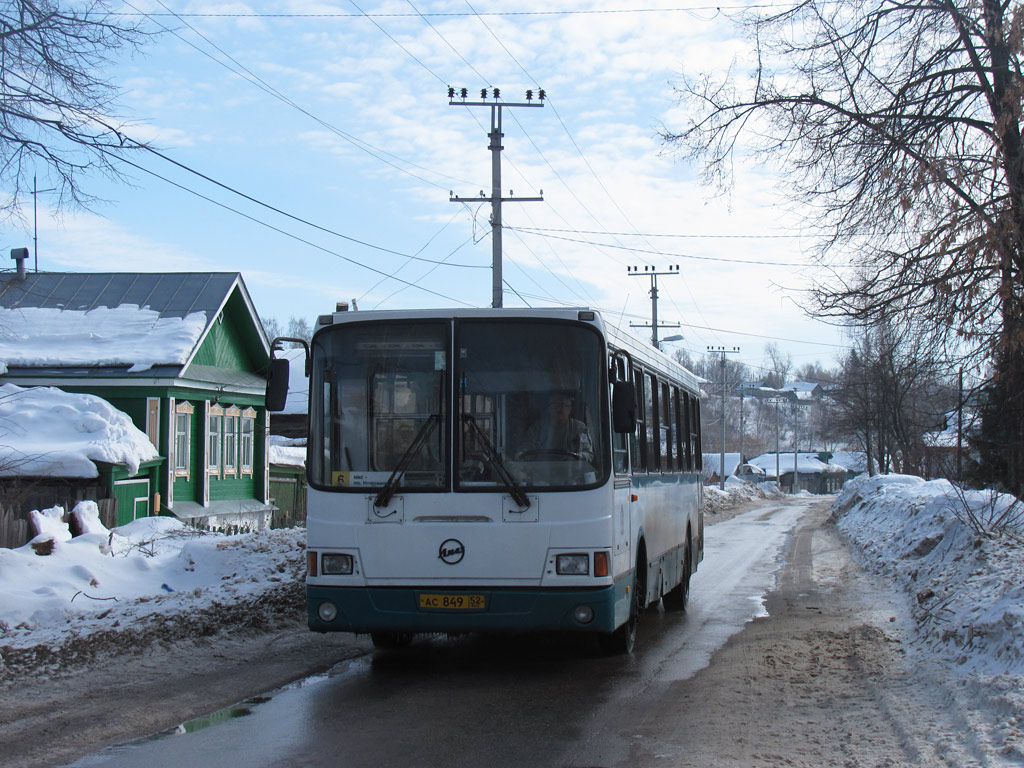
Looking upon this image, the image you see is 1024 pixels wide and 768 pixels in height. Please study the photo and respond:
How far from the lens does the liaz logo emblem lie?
27.1ft

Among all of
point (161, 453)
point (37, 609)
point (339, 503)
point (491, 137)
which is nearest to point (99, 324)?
point (161, 453)

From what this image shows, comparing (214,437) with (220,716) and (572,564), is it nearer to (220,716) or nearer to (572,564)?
(572,564)

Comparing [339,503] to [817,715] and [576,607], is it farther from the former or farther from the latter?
[817,715]

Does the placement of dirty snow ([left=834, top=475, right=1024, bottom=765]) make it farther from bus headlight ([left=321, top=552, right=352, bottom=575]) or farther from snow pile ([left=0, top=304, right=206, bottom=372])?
snow pile ([left=0, top=304, right=206, bottom=372])

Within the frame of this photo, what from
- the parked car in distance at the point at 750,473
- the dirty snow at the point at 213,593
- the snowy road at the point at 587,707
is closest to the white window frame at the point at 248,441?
the dirty snow at the point at 213,593

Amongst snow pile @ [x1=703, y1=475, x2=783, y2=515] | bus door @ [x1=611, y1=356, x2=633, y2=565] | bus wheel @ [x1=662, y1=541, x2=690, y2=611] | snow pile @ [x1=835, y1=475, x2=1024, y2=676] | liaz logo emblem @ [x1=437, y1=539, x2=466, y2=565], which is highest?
bus door @ [x1=611, y1=356, x2=633, y2=565]

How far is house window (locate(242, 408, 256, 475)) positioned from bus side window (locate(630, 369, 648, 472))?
2254 centimetres

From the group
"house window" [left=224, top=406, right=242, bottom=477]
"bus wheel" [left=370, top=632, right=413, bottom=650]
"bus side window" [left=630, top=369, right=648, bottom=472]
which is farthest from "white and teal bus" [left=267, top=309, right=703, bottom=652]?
"house window" [left=224, top=406, right=242, bottom=477]

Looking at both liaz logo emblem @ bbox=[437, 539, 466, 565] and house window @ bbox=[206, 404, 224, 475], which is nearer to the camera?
liaz logo emblem @ bbox=[437, 539, 466, 565]

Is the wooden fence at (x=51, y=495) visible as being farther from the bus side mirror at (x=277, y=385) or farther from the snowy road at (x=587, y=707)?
the bus side mirror at (x=277, y=385)

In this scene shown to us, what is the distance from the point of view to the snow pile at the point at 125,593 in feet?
31.5

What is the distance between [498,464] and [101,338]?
804 inches

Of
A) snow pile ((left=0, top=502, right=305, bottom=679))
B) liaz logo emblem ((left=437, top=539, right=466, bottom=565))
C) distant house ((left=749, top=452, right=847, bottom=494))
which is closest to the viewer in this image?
liaz logo emblem ((left=437, top=539, right=466, bottom=565))

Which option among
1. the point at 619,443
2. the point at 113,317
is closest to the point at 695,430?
the point at 619,443
